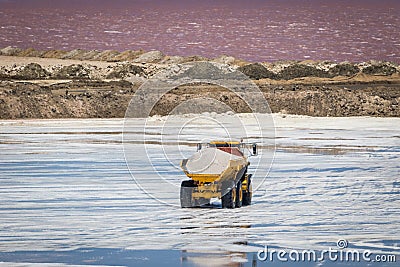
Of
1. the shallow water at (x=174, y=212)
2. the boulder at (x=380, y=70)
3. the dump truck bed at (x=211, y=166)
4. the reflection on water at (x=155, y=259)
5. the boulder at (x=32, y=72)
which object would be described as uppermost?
the dump truck bed at (x=211, y=166)

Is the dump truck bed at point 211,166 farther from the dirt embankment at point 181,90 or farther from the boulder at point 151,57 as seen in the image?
the boulder at point 151,57

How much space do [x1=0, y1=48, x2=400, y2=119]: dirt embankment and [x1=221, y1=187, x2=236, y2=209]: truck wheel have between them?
147ft

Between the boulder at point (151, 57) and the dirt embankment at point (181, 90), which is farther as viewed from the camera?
the boulder at point (151, 57)

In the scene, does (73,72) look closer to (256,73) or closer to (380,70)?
(256,73)

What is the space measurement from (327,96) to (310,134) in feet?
92.1

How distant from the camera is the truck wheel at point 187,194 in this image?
13.6 meters

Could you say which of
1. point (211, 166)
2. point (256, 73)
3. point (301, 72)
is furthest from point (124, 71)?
point (211, 166)

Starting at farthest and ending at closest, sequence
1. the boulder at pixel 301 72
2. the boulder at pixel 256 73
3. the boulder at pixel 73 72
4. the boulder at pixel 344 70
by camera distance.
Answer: the boulder at pixel 344 70, the boulder at pixel 73 72, the boulder at pixel 301 72, the boulder at pixel 256 73

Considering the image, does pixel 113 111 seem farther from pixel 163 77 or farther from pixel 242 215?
pixel 242 215

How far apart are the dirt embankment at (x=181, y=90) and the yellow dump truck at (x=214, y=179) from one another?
44.6 m

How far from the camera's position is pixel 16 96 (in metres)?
61.1

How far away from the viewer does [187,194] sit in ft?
44.9

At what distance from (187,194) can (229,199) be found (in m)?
0.72

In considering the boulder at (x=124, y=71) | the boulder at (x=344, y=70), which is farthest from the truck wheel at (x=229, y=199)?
the boulder at (x=344, y=70)
